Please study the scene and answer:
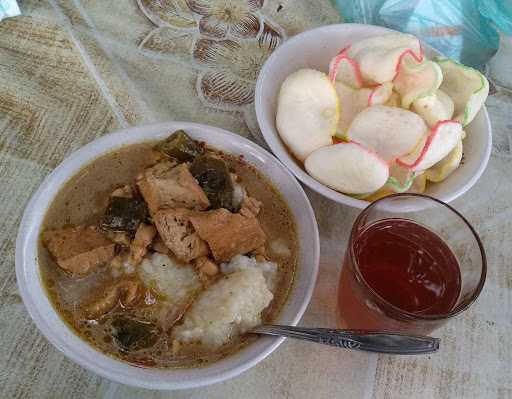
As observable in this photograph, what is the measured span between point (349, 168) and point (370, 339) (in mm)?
350

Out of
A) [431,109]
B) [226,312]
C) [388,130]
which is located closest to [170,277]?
[226,312]

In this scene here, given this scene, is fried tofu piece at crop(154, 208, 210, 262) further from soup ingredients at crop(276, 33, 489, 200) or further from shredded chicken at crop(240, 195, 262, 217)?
soup ingredients at crop(276, 33, 489, 200)

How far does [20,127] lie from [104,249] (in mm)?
419

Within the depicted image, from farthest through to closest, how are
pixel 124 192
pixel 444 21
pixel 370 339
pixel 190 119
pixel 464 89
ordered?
1. pixel 444 21
2. pixel 190 119
3. pixel 464 89
4. pixel 124 192
5. pixel 370 339

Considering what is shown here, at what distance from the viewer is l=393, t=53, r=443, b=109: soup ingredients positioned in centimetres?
106

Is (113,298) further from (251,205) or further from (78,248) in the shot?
(251,205)

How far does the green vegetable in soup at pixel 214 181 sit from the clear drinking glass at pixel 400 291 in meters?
0.27

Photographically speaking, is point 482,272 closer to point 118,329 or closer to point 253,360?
point 253,360

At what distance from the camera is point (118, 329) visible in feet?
2.85

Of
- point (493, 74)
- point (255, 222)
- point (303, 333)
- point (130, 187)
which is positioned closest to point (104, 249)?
point (130, 187)

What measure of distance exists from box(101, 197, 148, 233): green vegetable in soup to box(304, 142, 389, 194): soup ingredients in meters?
0.35

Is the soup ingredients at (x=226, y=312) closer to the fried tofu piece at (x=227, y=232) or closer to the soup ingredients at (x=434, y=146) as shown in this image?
the fried tofu piece at (x=227, y=232)

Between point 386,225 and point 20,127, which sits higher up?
point 386,225

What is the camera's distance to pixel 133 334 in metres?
0.86
